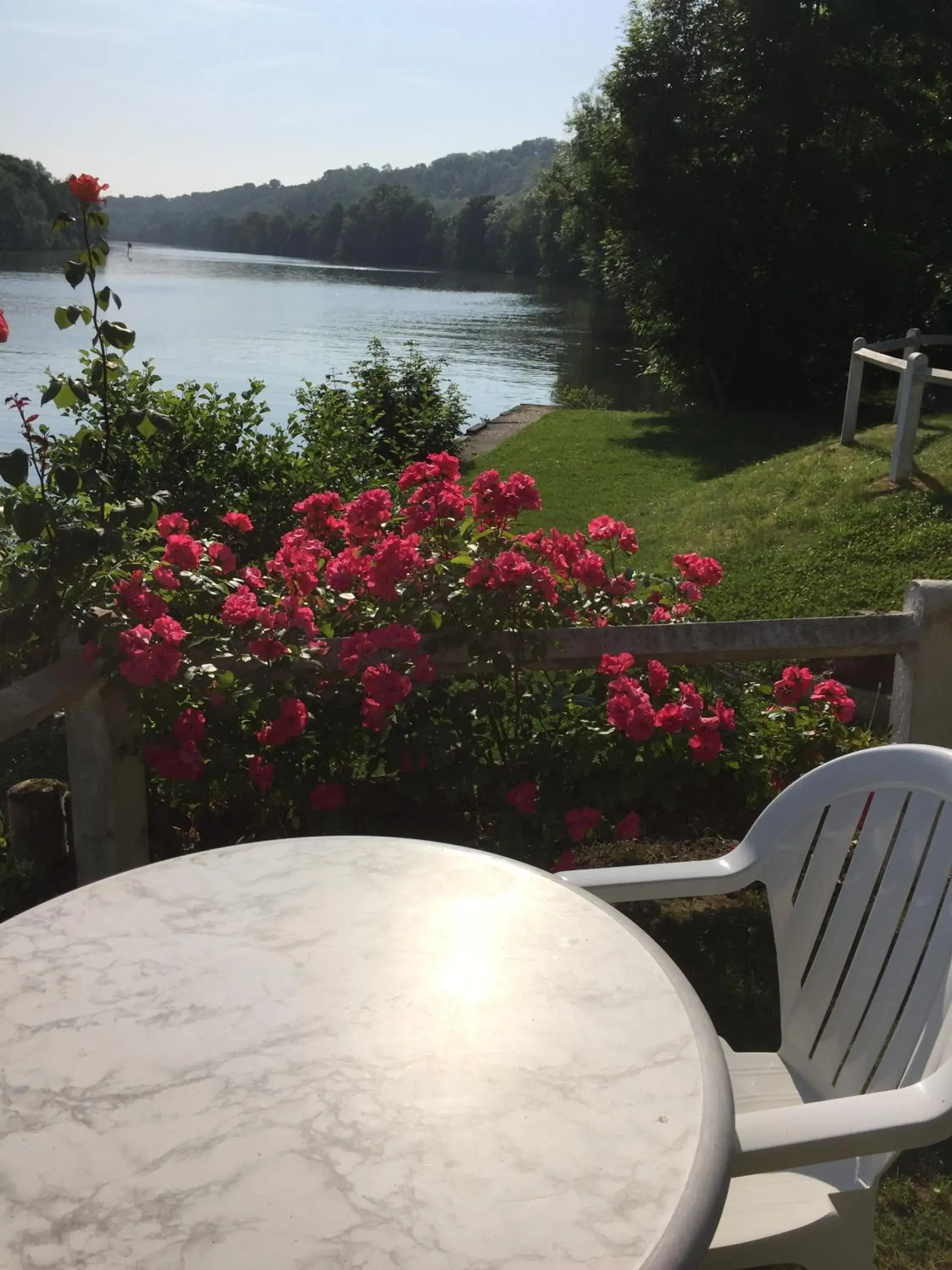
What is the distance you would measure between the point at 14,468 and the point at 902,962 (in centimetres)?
240

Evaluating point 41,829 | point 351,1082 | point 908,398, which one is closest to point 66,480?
point 41,829

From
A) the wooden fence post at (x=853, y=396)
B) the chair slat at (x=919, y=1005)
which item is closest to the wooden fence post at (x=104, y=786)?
the chair slat at (x=919, y=1005)

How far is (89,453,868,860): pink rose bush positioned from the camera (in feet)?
9.62

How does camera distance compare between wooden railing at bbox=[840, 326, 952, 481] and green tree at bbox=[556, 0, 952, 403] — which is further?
green tree at bbox=[556, 0, 952, 403]

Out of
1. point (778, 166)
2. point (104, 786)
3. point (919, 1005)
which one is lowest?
point (104, 786)

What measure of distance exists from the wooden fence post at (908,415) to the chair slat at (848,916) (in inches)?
259

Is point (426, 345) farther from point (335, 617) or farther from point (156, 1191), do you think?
point (156, 1191)

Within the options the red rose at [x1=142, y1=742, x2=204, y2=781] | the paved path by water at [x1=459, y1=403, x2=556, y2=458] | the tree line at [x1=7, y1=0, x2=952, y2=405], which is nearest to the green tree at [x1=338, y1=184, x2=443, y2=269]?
the paved path by water at [x1=459, y1=403, x2=556, y2=458]

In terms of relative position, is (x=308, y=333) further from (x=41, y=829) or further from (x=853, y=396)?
(x=41, y=829)

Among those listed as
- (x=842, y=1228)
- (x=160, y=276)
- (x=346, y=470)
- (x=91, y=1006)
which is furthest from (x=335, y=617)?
(x=160, y=276)

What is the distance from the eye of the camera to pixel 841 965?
1.93 metres

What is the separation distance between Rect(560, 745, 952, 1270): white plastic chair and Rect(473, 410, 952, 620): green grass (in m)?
Answer: 4.68

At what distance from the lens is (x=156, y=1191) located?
44.4 inches

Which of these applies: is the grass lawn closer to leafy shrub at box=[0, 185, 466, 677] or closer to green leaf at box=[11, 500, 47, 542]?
leafy shrub at box=[0, 185, 466, 677]
